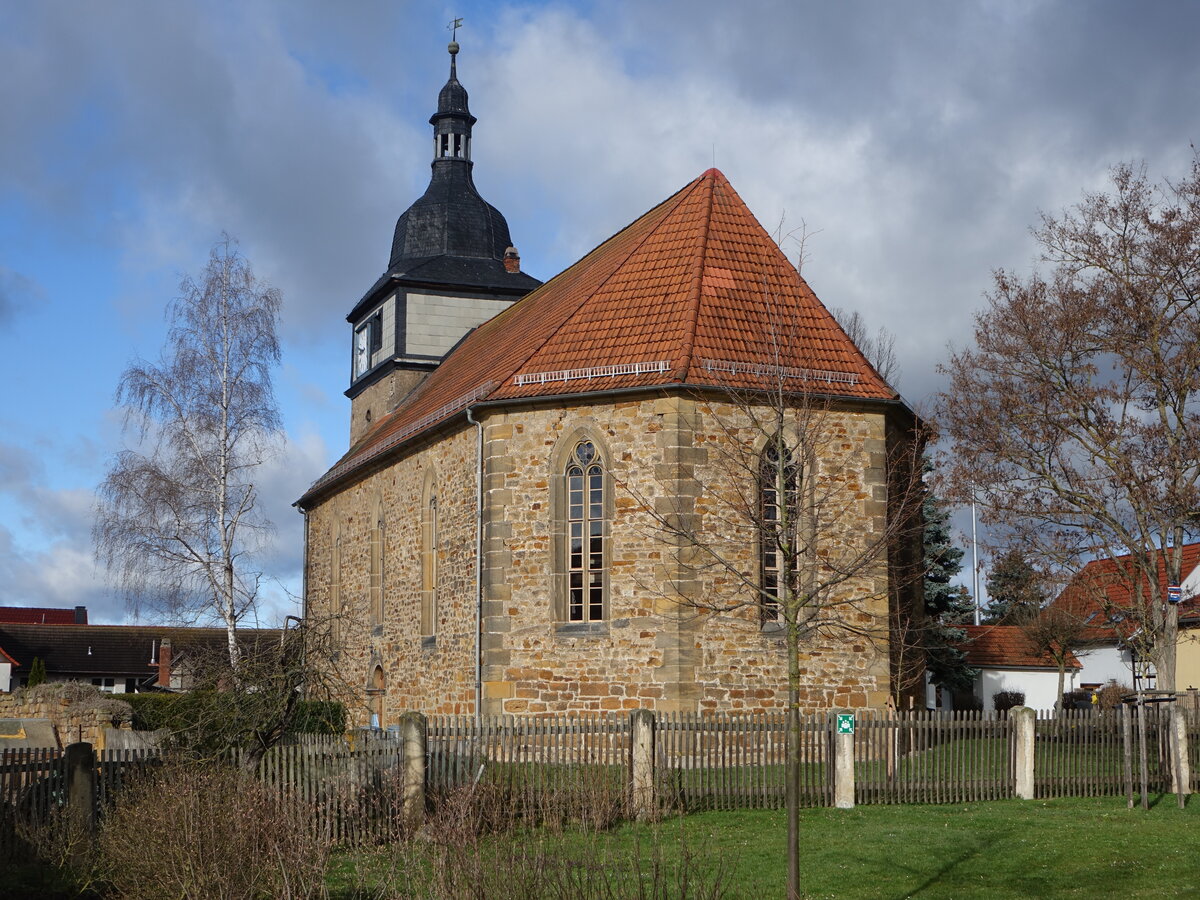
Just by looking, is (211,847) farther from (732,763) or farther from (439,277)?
(439,277)

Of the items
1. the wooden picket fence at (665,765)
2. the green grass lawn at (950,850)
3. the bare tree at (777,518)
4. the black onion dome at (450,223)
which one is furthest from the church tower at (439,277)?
the green grass lawn at (950,850)

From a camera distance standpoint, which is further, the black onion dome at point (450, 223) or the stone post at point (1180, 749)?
the black onion dome at point (450, 223)

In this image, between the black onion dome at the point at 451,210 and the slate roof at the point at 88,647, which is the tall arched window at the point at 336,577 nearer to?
the black onion dome at the point at 451,210

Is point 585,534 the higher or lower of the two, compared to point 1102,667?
higher

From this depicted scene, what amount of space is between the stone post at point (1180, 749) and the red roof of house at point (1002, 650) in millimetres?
28919

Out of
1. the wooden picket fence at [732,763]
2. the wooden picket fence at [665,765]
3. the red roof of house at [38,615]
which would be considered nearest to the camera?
the wooden picket fence at [665,765]

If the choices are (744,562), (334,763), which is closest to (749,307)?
(744,562)

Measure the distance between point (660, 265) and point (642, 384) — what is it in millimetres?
3277

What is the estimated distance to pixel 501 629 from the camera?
19.6 m

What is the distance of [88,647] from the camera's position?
2173 inches

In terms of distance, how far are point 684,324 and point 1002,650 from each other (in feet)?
104

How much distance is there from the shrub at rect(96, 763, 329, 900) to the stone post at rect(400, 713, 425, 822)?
328cm

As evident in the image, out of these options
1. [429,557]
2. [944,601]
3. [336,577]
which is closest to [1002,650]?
[944,601]

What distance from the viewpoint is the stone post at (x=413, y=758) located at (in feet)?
44.9
